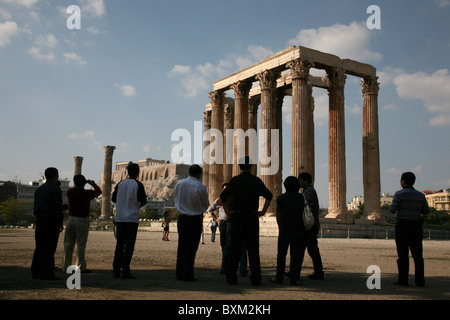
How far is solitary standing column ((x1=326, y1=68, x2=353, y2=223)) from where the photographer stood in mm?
32562

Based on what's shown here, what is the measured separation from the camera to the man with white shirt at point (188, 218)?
821cm

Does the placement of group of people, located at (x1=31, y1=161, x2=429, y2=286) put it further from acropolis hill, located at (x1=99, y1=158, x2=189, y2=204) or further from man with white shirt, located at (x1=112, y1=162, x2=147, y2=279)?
acropolis hill, located at (x1=99, y1=158, x2=189, y2=204)

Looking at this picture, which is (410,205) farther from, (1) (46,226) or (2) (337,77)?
(2) (337,77)

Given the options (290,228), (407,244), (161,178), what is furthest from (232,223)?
(161,178)

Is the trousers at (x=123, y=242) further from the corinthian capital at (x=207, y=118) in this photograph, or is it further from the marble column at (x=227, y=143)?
the corinthian capital at (x=207, y=118)

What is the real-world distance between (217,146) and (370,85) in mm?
15505

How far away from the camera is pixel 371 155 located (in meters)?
35.4

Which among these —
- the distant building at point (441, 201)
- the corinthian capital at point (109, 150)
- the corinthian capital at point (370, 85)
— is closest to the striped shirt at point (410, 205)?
the corinthian capital at point (370, 85)

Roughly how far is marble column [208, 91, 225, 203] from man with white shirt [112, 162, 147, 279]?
32.6 m

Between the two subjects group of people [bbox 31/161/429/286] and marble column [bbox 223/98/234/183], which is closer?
group of people [bbox 31/161/429/286]

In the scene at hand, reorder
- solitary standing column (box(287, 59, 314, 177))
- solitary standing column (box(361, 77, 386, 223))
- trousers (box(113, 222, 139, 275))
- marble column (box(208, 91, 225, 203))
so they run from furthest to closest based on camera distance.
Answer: marble column (box(208, 91, 225, 203)) < solitary standing column (box(361, 77, 386, 223)) < solitary standing column (box(287, 59, 314, 177)) < trousers (box(113, 222, 139, 275))

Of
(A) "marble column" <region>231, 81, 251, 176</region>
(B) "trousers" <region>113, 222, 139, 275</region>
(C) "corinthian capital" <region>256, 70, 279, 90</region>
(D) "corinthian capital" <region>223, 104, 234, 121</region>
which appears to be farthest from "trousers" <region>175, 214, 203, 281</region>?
(D) "corinthian capital" <region>223, 104, 234, 121</region>
